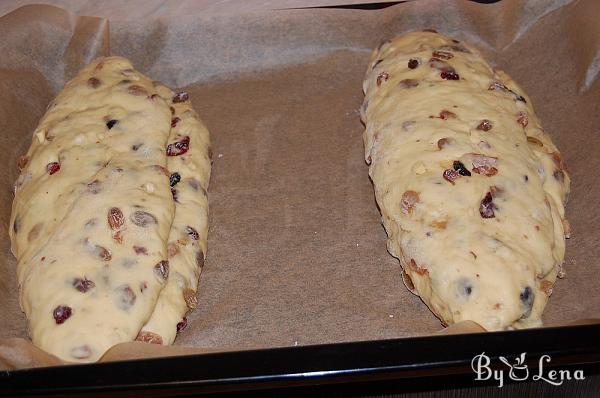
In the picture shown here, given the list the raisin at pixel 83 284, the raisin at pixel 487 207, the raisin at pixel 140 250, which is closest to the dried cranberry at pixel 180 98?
the raisin at pixel 140 250

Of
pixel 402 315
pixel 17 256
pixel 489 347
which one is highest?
pixel 489 347

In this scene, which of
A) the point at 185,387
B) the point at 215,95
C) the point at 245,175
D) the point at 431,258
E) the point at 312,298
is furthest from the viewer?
the point at 215,95

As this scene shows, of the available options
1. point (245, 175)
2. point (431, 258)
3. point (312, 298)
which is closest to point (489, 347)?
point (431, 258)

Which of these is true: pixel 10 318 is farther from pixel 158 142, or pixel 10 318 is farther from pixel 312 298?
pixel 312 298

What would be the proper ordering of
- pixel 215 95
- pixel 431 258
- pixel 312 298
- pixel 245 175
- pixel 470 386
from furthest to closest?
pixel 215 95 < pixel 245 175 < pixel 312 298 < pixel 431 258 < pixel 470 386

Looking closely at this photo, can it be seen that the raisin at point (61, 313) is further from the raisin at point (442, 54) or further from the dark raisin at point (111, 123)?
the raisin at point (442, 54)

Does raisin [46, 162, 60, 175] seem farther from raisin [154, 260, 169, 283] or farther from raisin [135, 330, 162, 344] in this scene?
raisin [135, 330, 162, 344]
